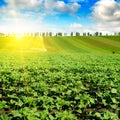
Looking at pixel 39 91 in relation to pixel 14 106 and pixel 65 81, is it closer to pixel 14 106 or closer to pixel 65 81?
pixel 14 106

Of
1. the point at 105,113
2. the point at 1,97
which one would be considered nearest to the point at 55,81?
the point at 1,97

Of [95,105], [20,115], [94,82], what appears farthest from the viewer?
[94,82]

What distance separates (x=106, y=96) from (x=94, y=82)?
3.73m

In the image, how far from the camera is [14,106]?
10.9m

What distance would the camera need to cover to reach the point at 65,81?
16.0m

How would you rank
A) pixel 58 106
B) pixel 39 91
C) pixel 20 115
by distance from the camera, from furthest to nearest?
pixel 39 91 < pixel 58 106 < pixel 20 115

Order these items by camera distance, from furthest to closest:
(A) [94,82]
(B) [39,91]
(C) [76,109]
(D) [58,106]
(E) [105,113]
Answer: (A) [94,82], (B) [39,91], (C) [76,109], (D) [58,106], (E) [105,113]

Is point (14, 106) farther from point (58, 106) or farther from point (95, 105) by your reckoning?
point (95, 105)

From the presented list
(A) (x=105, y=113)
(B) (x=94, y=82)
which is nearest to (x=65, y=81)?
(B) (x=94, y=82)

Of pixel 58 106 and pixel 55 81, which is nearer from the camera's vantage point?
pixel 58 106

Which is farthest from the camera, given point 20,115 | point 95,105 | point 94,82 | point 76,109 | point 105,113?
point 94,82

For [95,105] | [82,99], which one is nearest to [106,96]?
[95,105]

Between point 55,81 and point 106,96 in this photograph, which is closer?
point 106,96

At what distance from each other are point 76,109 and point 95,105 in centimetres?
130
